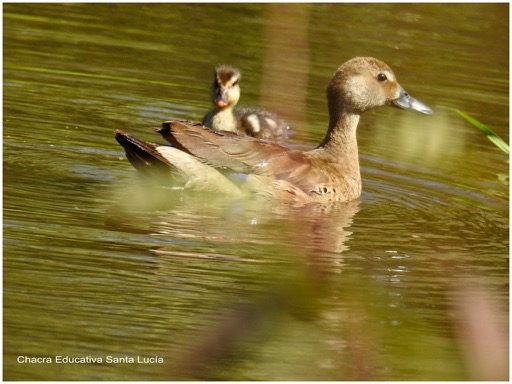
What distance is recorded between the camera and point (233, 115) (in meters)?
9.55

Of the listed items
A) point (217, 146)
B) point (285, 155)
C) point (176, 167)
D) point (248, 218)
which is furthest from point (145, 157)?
point (285, 155)

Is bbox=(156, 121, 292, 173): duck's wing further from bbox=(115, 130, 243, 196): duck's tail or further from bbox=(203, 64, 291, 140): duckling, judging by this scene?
bbox=(203, 64, 291, 140): duckling

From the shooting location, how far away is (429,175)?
8.65 meters

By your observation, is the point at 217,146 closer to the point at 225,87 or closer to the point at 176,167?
A: the point at 176,167

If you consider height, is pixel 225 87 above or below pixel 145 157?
above

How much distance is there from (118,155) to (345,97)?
1740mm

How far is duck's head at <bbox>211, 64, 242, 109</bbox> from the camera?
9.32 m

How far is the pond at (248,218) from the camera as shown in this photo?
8.71ft

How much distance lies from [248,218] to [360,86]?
190 cm

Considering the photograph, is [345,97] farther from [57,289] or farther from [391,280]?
[57,289]

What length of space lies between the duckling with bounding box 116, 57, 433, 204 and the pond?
0.50 feet

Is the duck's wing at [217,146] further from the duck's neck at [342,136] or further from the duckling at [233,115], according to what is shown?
the duckling at [233,115]

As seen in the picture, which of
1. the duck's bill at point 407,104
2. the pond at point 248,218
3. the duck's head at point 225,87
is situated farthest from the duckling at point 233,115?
the duck's bill at point 407,104

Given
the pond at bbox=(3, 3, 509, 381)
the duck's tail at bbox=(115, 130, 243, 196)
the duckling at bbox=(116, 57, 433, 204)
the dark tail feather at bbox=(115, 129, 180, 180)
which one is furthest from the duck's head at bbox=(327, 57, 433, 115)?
the dark tail feather at bbox=(115, 129, 180, 180)
